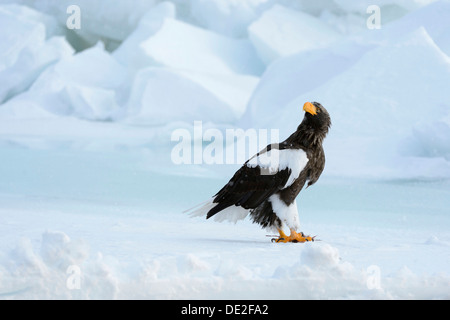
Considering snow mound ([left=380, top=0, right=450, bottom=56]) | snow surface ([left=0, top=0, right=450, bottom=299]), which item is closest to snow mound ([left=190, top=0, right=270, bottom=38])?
snow surface ([left=0, top=0, right=450, bottom=299])

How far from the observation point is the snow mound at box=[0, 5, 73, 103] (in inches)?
324

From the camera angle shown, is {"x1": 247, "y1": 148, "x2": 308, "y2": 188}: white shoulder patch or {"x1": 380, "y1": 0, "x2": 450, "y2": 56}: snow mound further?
{"x1": 380, "y1": 0, "x2": 450, "y2": 56}: snow mound

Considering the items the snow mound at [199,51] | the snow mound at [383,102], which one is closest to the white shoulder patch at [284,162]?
the snow mound at [383,102]

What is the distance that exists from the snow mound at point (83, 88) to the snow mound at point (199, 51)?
66 cm

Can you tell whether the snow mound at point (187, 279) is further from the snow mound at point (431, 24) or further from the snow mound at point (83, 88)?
the snow mound at point (83, 88)

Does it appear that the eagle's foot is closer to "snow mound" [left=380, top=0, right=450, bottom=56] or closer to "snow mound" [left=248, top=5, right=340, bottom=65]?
"snow mound" [left=380, top=0, right=450, bottom=56]

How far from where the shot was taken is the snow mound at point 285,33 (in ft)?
25.2

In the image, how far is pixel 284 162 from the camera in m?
2.43

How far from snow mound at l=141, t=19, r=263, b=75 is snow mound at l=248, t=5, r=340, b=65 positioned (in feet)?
1.53

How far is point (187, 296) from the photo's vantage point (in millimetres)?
1860

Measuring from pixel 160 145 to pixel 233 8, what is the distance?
134 inches

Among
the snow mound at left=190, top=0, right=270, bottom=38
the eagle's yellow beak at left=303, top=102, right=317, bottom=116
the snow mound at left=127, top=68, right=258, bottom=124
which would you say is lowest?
the eagle's yellow beak at left=303, top=102, right=317, bottom=116

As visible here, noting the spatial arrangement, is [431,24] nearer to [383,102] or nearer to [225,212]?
[383,102]

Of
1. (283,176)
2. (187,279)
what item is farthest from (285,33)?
(187,279)
